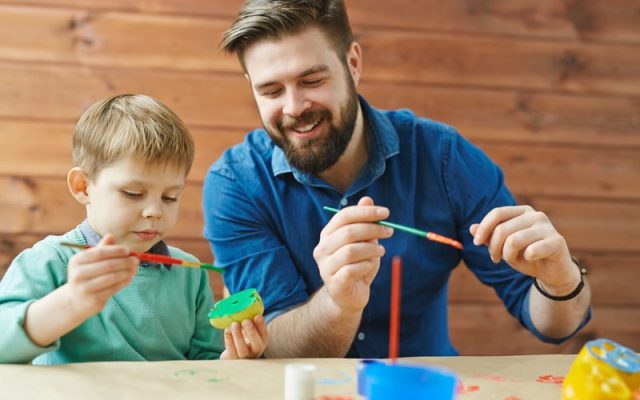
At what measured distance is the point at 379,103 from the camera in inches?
98.7

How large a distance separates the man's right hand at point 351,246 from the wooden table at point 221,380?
0.16m

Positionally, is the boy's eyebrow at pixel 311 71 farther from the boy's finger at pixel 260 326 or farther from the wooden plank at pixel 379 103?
the wooden plank at pixel 379 103

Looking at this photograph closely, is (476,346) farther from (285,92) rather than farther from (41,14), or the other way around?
(41,14)

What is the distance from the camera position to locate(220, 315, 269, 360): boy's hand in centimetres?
127

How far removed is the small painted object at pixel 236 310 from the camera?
1.27 meters

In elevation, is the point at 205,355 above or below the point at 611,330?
above

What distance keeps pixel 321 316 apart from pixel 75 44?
1370 mm

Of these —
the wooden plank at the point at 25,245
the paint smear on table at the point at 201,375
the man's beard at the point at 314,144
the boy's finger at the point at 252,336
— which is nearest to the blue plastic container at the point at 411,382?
the paint smear on table at the point at 201,375

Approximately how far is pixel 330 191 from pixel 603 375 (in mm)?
829

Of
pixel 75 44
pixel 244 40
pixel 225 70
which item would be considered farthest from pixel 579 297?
pixel 75 44

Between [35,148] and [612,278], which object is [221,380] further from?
[612,278]

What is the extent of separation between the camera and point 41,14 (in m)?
2.35

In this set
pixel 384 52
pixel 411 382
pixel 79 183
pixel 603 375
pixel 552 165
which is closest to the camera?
pixel 411 382

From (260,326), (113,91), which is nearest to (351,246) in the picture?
(260,326)
